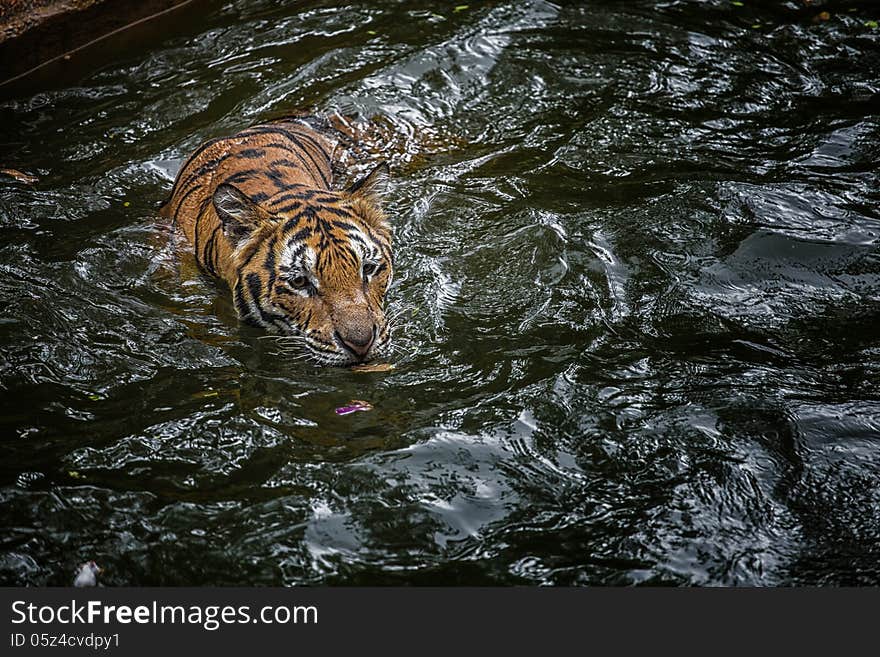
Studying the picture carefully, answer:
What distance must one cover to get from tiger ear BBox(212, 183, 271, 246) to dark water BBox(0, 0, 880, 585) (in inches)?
16.3

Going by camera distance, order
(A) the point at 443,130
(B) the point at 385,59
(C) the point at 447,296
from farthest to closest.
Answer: (B) the point at 385,59
(A) the point at 443,130
(C) the point at 447,296

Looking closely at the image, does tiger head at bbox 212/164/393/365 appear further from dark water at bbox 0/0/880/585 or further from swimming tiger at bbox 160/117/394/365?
dark water at bbox 0/0/880/585

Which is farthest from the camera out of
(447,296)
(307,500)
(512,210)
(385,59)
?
(385,59)

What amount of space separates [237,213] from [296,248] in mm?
374

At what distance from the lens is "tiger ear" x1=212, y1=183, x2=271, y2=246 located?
162 inches

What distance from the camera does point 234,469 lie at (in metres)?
3.34

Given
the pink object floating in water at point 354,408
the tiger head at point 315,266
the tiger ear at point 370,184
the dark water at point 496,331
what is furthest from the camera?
the tiger ear at point 370,184

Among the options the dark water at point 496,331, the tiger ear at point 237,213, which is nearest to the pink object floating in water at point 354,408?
the dark water at point 496,331

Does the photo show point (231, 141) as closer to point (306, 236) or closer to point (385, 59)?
point (306, 236)

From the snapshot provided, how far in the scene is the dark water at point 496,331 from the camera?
119 inches

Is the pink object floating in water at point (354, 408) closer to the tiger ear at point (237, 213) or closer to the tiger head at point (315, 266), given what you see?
the tiger head at point (315, 266)

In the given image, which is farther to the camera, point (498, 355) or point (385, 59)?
point (385, 59)

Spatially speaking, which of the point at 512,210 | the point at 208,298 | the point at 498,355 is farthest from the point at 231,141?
the point at 498,355

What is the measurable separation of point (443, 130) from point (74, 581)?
13.6ft
